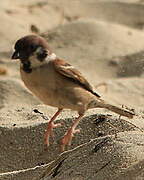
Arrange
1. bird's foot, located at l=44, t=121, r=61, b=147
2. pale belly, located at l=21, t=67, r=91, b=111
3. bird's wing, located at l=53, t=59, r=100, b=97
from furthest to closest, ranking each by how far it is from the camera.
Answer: bird's foot, located at l=44, t=121, r=61, b=147 < bird's wing, located at l=53, t=59, r=100, b=97 < pale belly, located at l=21, t=67, r=91, b=111

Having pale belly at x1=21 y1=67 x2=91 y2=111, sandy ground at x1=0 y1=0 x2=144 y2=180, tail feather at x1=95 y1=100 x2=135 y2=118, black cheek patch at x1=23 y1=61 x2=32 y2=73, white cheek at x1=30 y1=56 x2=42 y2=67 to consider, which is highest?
white cheek at x1=30 y1=56 x2=42 y2=67

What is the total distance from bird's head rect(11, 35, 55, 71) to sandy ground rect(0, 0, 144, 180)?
0.70 m

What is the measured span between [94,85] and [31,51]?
125 inches

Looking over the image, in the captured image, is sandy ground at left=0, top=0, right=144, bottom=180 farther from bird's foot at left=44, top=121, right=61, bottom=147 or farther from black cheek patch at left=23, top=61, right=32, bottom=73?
black cheek patch at left=23, top=61, right=32, bottom=73

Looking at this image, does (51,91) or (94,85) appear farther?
(94,85)

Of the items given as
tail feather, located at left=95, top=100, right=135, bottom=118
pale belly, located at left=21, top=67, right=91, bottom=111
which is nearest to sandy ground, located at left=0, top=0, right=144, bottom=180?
tail feather, located at left=95, top=100, right=135, bottom=118

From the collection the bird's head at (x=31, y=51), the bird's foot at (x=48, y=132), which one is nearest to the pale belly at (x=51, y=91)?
the bird's head at (x=31, y=51)

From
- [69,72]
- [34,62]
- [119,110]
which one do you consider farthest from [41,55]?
[119,110]

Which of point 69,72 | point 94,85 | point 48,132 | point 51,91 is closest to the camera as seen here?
point 51,91

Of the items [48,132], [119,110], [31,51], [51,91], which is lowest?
[48,132]

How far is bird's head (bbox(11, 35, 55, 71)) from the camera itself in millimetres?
4555

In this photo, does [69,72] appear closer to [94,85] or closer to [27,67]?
[27,67]

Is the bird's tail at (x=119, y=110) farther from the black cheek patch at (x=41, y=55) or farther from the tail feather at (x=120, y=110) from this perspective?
the black cheek patch at (x=41, y=55)

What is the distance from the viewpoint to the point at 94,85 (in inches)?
304
